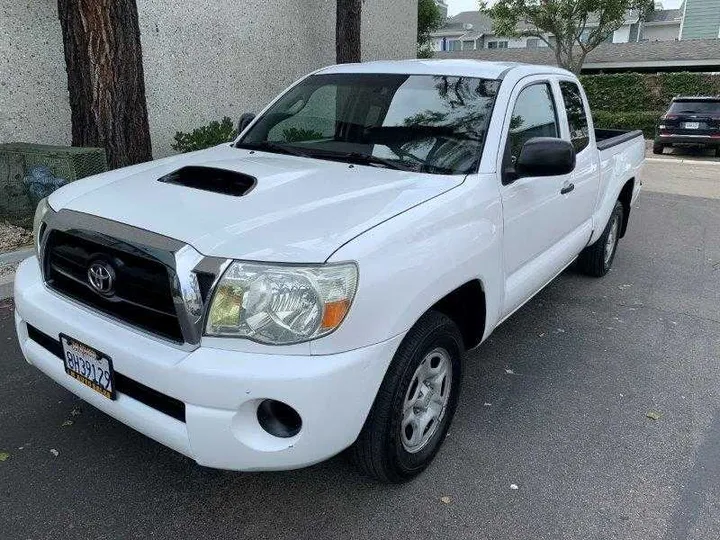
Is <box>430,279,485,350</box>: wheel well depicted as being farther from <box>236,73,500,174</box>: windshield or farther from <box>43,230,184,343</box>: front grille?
<box>43,230,184,343</box>: front grille

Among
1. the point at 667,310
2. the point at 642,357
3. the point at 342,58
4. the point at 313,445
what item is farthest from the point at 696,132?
the point at 313,445

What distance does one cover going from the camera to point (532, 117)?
12.0 feet

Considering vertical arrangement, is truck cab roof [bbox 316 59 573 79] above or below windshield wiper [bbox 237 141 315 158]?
above

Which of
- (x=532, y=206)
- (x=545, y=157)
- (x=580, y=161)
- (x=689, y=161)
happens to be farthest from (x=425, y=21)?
(x=545, y=157)

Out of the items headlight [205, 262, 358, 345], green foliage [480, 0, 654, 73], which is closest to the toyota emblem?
headlight [205, 262, 358, 345]

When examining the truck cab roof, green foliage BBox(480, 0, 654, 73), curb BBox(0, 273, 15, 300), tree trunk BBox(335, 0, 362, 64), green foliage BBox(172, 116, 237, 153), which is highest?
green foliage BBox(480, 0, 654, 73)

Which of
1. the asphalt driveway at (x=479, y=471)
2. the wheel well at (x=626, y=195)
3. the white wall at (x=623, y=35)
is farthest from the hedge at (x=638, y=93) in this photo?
the white wall at (x=623, y=35)

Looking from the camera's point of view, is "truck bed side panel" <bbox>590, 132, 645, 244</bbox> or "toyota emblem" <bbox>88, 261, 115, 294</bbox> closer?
"toyota emblem" <bbox>88, 261, 115, 294</bbox>

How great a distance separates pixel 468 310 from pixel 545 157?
0.84 meters

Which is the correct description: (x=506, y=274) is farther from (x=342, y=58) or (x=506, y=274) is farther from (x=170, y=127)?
(x=342, y=58)

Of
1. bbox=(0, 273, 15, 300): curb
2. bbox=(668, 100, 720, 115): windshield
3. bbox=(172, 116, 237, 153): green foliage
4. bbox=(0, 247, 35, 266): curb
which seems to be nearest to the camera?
bbox=(0, 273, 15, 300): curb

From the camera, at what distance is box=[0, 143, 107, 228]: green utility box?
5.33 m

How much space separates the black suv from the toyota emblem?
16956 millimetres

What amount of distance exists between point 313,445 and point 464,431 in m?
1.27
